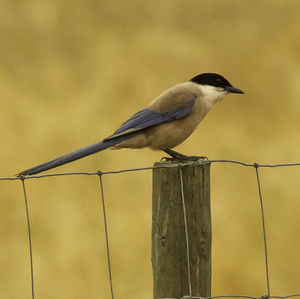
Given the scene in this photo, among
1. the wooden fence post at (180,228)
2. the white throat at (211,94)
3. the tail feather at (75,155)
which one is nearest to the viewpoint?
the wooden fence post at (180,228)

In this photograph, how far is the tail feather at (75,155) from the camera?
3.95 meters

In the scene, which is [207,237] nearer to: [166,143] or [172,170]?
[172,170]

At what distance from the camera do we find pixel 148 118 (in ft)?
15.6

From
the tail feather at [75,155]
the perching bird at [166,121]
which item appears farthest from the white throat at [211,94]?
the tail feather at [75,155]

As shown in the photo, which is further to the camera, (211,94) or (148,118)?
(211,94)

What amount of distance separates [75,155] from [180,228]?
112 cm

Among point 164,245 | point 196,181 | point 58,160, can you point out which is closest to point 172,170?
point 196,181

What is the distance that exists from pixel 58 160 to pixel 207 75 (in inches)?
63.0

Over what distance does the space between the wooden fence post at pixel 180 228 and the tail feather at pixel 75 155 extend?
33.0 inches

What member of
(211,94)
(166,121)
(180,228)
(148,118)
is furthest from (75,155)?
(211,94)

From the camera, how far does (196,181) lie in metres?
3.54

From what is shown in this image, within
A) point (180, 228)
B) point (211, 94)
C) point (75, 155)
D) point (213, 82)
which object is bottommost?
point (180, 228)

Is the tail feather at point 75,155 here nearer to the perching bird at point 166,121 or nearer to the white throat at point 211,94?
the perching bird at point 166,121

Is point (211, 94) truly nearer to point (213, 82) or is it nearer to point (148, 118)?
point (213, 82)
